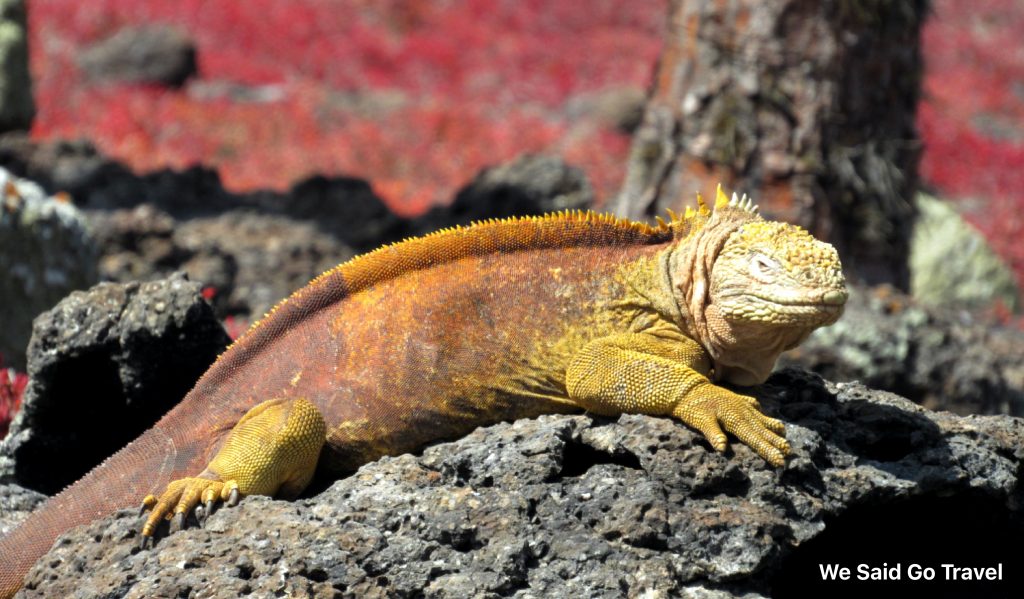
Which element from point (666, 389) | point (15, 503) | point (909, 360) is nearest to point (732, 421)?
point (666, 389)

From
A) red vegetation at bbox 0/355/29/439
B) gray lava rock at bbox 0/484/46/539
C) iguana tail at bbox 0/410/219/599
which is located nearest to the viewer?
iguana tail at bbox 0/410/219/599

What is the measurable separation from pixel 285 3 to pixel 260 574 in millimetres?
19924

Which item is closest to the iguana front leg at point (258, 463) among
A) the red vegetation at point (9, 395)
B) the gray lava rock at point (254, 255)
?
the red vegetation at point (9, 395)

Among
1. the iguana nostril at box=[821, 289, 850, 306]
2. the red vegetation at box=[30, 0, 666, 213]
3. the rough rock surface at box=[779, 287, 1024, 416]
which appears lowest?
the red vegetation at box=[30, 0, 666, 213]

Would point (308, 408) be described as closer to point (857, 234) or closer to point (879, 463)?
point (879, 463)

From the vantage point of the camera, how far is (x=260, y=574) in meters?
3.72

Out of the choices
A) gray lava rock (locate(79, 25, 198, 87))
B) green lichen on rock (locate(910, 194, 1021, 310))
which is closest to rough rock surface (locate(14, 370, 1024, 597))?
green lichen on rock (locate(910, 194, 1021, 310))

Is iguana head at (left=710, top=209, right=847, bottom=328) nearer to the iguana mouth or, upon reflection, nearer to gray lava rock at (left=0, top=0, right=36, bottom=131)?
the iguana mouth

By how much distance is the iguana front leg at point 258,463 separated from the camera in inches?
163

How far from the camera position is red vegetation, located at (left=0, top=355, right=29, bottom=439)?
240 inches

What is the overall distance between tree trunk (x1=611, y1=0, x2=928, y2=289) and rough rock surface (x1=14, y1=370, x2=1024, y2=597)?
4239 mm

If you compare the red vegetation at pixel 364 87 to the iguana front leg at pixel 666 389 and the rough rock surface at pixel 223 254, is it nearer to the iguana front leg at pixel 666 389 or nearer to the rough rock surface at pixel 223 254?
the rough rock surface at pixel 223 254

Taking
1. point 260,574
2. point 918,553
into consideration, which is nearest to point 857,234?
point 918,553

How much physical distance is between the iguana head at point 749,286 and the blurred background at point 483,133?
9.99ft
